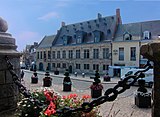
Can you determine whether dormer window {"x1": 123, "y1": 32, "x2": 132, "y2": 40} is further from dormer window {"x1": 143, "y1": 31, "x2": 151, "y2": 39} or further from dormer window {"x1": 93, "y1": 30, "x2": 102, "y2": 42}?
dormer window {"x1": 93, "y1": 30, "x2": 102, "y2": 42}

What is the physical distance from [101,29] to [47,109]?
3934cm

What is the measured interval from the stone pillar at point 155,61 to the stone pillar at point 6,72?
3.01 meters

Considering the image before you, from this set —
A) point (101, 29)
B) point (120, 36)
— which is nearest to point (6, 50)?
point (120, 36)

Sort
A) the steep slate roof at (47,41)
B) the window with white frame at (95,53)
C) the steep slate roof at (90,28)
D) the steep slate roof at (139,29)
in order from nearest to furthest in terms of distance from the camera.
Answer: the steep slate roof at (139,29), the steep slate roof at (90,28), the window with white frame at (95,53), the steep slate roof at (47,41)

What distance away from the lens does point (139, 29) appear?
3556 cm

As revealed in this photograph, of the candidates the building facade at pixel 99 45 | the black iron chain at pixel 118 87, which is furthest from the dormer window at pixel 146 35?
the black iron chain at pixel 118 87

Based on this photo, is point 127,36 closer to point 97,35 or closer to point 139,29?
point 139,29

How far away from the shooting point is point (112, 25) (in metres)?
39.7

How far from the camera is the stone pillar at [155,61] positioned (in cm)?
197

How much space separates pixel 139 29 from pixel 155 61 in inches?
1384

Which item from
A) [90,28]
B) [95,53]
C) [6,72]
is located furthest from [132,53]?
[6,72]

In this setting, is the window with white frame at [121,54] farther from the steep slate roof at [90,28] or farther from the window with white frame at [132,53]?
the steep slate roof at [90,28]

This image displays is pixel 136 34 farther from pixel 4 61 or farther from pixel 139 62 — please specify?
pixel 4 61

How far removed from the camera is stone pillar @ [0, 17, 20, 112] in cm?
415
